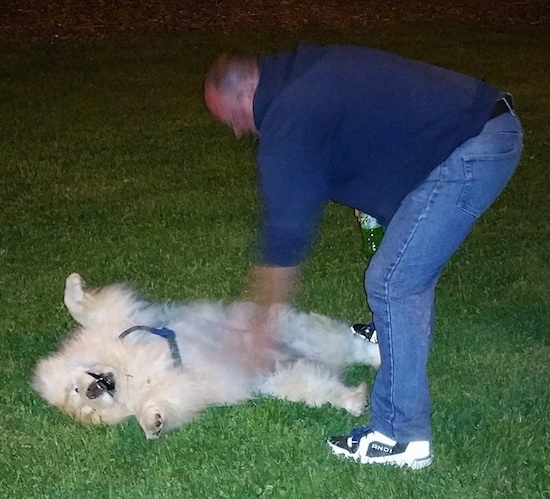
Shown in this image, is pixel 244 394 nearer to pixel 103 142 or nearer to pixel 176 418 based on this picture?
pixel 176 418

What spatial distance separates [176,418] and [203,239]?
7.81ft

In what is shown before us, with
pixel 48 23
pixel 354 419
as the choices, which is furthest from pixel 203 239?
pixel 48 23

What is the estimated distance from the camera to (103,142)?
338 inches

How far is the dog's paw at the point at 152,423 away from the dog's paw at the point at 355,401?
870 millimetres

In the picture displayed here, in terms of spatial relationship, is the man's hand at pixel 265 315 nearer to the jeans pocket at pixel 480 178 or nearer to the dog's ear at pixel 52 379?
the jeans pocket at pixel 480 178

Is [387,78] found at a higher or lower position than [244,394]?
higher

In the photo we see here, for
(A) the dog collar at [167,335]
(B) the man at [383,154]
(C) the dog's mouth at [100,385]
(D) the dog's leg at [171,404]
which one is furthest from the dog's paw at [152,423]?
(B) the man at [383,154]

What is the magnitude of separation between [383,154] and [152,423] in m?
1.48

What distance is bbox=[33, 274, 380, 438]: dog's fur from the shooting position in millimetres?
3889

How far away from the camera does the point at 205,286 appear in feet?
17.4

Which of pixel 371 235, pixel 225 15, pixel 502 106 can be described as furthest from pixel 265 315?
pixel 225 15

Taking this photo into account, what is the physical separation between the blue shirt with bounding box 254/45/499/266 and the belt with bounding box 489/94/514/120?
0.03 m

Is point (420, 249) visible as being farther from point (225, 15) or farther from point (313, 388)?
point (225, 15)

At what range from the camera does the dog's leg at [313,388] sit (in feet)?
13.1
